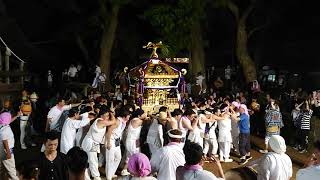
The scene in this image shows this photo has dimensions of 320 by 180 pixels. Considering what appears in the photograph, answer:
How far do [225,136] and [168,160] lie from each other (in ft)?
20.4

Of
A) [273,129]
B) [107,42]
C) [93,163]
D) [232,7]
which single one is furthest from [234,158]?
[107,42]

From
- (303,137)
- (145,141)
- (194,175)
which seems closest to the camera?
(194,175)

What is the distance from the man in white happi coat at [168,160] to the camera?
6828 millimetres

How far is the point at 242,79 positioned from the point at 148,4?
7563mm

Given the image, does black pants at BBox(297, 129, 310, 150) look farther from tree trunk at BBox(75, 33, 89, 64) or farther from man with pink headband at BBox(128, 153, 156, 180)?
tree trunk at BBox(75, 33, 89, 64)

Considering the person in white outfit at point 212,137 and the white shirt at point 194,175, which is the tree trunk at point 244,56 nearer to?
the person in white outfit at point 212,137

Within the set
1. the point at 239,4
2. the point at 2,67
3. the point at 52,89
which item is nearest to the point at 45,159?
the point at 2,67

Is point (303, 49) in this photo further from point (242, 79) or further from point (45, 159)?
point (45, 159)

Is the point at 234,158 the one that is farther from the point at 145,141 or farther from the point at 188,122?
the point at 145,141

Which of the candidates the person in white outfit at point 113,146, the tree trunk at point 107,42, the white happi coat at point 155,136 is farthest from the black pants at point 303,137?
the tree trunk at point 107,42

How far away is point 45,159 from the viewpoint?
598cm

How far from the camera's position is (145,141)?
11.5 metres

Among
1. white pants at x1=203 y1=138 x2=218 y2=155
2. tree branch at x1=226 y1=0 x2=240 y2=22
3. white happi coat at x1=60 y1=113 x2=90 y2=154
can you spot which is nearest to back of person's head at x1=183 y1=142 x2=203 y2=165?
white happi coat at x1=60 y1=113 x2=90 y2=154

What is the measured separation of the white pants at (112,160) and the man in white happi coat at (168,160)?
12.1ft
